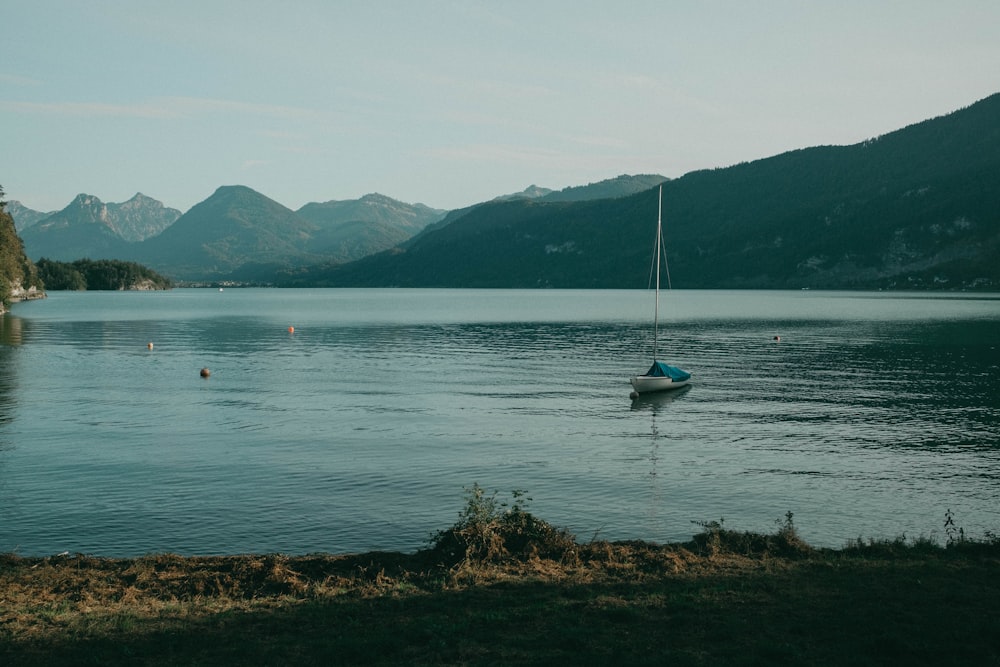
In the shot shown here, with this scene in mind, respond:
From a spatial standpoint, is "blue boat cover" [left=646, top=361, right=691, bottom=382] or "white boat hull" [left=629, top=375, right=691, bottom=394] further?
→ "blue boat cover" [left=646, top=361, right=691, bottom=382]

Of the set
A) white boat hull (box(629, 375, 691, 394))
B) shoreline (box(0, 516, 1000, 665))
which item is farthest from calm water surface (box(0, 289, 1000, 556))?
shoreline (box(0, 516, 1000, 665))

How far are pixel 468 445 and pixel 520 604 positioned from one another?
2552cm

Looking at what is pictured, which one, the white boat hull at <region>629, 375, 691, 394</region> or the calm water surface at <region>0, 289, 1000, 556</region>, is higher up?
the white boat hull at <region>629, 375, 691, 394</region>

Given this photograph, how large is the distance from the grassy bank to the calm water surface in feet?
14.8

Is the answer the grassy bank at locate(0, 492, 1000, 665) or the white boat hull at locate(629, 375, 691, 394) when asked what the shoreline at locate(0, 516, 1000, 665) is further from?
the white boat hull at locate(629, 375, 691, 394)

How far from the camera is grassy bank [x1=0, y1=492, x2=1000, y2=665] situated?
14266 millimetres

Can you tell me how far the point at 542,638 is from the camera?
14922 mm

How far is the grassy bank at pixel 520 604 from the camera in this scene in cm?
1427

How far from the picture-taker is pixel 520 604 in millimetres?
17156

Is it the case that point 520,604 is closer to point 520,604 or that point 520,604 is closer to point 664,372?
point 520,604

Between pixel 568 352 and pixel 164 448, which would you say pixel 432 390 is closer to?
pixel 164 448

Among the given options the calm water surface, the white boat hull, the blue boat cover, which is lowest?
the calm water surface

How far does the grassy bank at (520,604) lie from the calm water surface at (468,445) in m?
4.50

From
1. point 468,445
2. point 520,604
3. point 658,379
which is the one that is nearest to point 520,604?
point 520,604
